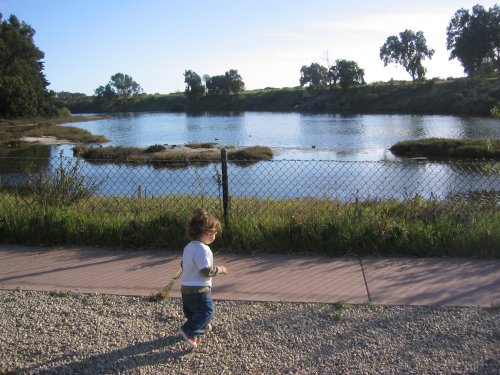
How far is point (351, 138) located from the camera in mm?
45344

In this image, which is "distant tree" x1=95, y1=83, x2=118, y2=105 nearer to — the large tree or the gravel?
the large tree

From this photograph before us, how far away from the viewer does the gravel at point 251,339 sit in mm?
3314

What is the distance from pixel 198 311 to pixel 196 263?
1.15 ft

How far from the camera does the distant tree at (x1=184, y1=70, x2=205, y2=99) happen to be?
16050 cm

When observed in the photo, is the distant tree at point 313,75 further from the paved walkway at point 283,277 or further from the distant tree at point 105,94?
the paved walkway at point 283,277

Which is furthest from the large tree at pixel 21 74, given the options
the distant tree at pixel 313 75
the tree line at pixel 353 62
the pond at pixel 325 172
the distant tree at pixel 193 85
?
the distant tree at pixel 313 75

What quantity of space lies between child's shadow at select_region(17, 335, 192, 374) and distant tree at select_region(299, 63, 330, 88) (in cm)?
14573

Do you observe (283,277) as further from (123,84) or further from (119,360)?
(123,84)

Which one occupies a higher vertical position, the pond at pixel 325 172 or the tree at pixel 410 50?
the tree at pixel 410 50

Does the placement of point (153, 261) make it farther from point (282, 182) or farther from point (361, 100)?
point (361, 100)

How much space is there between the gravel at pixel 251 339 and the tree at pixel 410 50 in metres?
121

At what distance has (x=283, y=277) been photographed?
4953 mm

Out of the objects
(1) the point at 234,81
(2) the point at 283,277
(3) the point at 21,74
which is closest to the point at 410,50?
(1) the point at 234,81

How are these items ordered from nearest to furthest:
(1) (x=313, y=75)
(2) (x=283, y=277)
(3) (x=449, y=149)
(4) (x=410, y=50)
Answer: (2) (x=283, y=277) < (3) (x=449, y=149) < (4) (x=410, y=50) < (1) (x=313, y=75)
